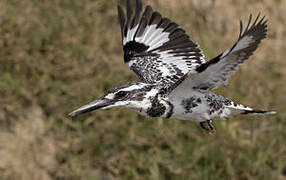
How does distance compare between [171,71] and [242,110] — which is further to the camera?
[171,71]

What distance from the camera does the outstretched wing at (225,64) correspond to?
233 cm

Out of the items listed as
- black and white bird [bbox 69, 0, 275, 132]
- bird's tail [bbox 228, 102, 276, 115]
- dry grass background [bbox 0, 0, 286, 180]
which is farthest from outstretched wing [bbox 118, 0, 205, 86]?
dry grass background [bbox 0, 0, 286, 180]

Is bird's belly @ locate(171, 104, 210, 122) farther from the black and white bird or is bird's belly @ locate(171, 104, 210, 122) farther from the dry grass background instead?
the dry grass background

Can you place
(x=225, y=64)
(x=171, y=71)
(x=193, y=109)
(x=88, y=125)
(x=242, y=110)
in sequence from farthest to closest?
(x=88, y=125), (x=171, y=71), (x=242, y=110), (x=193, y=109), (x=225, y=64)

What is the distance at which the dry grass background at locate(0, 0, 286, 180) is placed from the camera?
4656 millimetres

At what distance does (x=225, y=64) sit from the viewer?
246cm

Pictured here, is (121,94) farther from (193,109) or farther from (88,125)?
(88,125)

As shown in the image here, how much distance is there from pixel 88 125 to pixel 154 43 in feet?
4.99

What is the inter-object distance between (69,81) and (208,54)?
1.40 meters

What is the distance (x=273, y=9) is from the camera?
5.80 m

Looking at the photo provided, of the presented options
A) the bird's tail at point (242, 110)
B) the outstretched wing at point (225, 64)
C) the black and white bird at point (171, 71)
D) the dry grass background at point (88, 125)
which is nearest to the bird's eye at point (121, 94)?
the black and white bird at point (171, 71)

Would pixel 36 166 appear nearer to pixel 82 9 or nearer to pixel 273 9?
pixel 82 9

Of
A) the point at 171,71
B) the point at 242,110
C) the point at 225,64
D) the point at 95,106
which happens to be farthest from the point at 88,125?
the point at 225,64

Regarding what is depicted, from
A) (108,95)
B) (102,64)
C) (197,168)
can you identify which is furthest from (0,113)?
(108,95)
